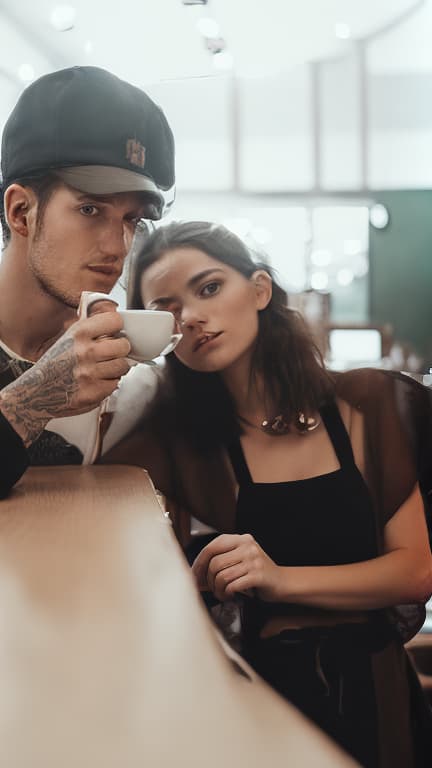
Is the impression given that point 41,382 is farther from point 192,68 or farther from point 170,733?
point 170,733

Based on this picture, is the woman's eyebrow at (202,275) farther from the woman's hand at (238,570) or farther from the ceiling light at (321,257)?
the woman's hand at (238,570)

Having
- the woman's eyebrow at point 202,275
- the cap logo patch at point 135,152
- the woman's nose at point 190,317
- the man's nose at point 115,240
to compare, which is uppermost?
the cap logo patch at point 135,152

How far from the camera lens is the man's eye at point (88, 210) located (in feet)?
2.44

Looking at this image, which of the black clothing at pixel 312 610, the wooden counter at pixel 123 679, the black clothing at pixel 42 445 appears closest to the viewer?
the wooden counter at pixel 123 679

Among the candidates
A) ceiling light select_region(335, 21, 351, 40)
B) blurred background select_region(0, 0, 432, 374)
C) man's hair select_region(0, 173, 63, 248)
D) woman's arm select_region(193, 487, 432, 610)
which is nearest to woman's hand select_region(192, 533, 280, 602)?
woman's arm select_region(193, 487, 432, 610)

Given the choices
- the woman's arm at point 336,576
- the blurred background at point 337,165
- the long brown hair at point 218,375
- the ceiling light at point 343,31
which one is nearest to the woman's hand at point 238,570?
the woman's arm at point 336,576

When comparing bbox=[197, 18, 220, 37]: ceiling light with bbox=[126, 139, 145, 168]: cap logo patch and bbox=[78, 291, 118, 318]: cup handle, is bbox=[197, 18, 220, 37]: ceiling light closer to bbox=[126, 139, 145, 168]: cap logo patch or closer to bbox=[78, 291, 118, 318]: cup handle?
bbox=[126, 139, 145, 168]: cap logo patch

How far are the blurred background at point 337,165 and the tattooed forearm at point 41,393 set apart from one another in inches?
7.9

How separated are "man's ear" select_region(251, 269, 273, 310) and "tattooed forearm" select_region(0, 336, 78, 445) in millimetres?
206

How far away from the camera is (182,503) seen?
73 centimetres

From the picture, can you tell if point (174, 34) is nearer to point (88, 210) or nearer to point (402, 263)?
point (88, 210)

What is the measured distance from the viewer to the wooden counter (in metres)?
0.23

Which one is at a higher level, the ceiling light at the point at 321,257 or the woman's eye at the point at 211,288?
the ceiling light at the point at 321,257

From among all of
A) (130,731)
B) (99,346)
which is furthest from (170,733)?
(99,346)
